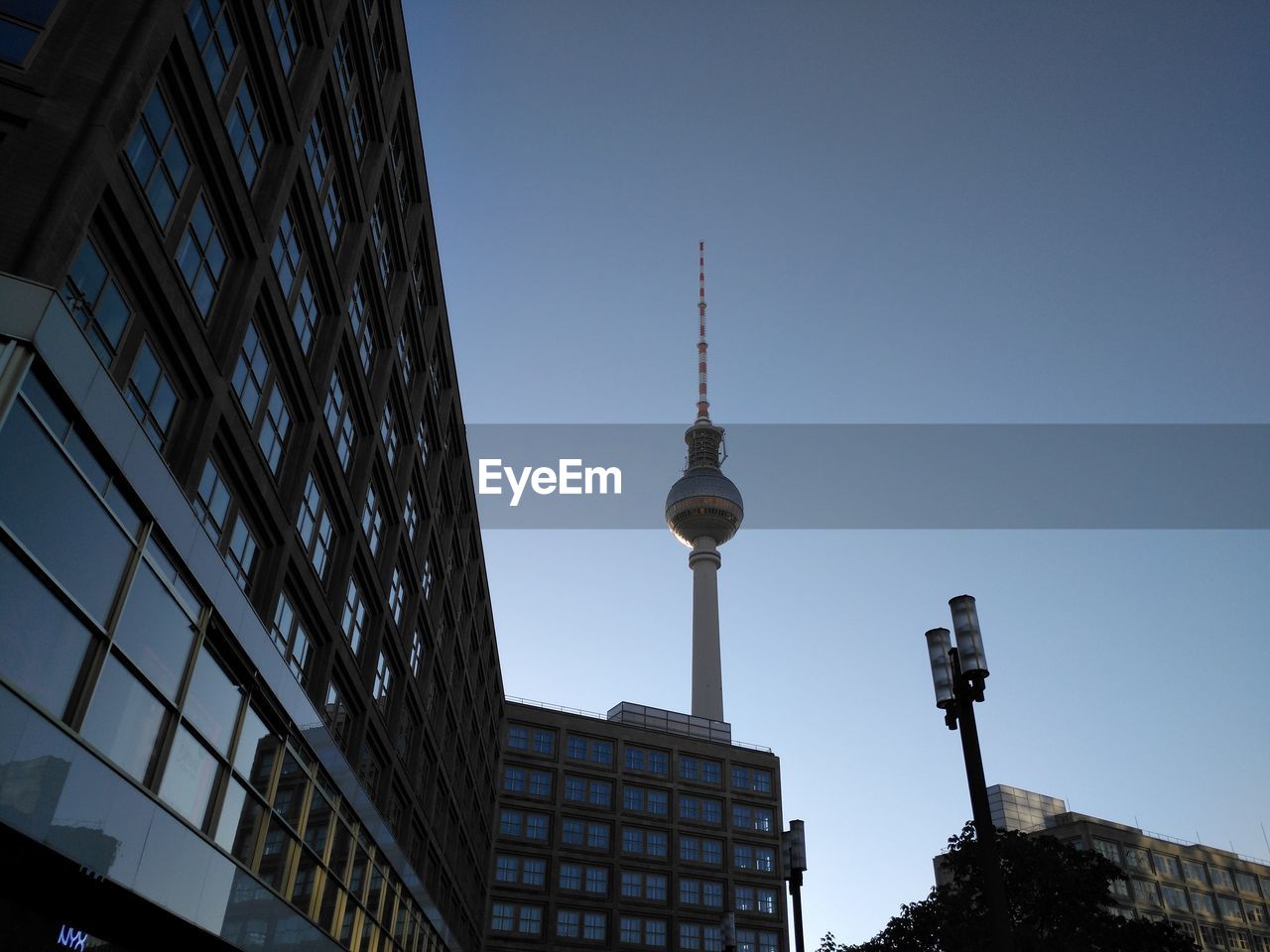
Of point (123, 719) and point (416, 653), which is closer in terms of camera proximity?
point (123, 719)

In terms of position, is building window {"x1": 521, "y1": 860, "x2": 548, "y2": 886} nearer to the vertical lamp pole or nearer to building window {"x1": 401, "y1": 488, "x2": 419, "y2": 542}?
building window {"x1": 401, "y1": 488, "x2": 419, "y2": 542}

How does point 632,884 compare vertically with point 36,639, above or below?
above

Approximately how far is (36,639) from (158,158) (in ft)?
29.4

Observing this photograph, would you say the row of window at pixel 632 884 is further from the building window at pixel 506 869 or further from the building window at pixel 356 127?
the building window at pixel 356 127

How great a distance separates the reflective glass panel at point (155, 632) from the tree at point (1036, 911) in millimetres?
33335

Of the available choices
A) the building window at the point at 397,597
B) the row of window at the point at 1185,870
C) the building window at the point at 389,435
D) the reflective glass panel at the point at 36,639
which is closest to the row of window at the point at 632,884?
the building window at the point at 397,597

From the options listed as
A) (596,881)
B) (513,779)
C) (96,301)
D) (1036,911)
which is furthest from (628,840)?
(96,301)

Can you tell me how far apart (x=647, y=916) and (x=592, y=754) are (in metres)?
11.4

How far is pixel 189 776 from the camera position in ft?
55.3

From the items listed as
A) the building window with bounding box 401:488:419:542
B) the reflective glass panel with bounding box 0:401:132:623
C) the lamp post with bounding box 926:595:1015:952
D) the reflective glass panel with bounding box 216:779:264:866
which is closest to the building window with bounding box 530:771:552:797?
the building window with bounding box 401:488:419:542

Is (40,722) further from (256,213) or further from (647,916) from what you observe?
(647,916)

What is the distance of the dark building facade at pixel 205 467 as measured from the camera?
1327cm

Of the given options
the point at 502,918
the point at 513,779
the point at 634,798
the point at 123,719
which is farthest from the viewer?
the point at 634,798

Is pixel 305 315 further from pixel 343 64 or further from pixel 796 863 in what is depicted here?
pixel 796 863
